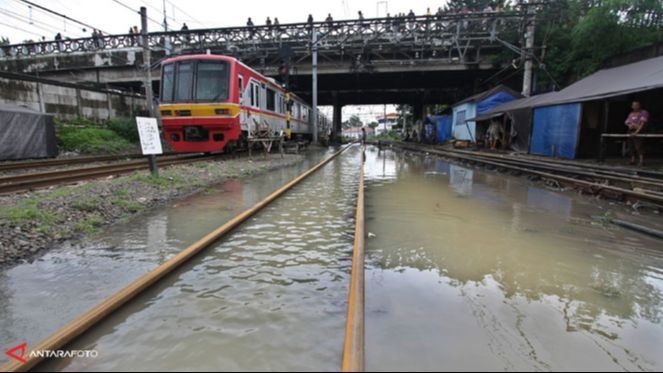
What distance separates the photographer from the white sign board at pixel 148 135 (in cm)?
727

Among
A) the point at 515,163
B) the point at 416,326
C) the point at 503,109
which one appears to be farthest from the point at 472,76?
the point at 416,326

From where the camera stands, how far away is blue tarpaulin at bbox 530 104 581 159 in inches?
467

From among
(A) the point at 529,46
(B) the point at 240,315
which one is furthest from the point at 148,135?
(A) the point at 529,46

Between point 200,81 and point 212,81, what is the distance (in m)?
0.39

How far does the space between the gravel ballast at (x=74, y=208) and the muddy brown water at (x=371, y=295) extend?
1.25 feet

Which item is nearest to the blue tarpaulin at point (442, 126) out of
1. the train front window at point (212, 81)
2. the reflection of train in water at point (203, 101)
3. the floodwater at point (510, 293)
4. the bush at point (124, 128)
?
the reflection of train in water at point (203, 101)

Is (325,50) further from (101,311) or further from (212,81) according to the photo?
(101,311)

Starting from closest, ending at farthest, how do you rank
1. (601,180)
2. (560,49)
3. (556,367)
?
(556,367) → (601,180) → (560,49)

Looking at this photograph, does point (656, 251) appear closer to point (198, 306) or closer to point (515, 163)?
point (198, 306)

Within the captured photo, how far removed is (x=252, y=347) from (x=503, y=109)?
18.4m

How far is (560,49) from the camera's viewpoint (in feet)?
64.7

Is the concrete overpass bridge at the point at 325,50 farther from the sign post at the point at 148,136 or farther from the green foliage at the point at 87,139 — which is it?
the sign post at the point at 148,136

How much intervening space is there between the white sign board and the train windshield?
397 cm

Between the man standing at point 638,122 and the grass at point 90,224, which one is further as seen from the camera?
the man standing at point 638,122
